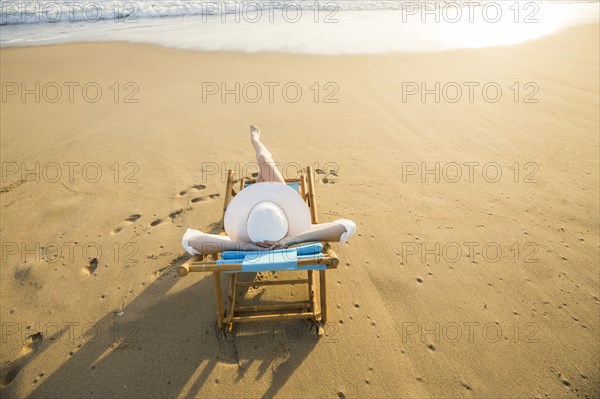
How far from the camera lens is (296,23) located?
10.8m

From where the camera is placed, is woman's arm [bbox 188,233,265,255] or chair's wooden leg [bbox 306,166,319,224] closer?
woman's arm [bbox 188,233,265,255]

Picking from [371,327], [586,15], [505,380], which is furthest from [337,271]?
[586,15]

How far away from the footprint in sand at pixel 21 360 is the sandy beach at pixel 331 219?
0.02m

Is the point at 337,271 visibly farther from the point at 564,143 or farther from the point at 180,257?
the point at 564,143

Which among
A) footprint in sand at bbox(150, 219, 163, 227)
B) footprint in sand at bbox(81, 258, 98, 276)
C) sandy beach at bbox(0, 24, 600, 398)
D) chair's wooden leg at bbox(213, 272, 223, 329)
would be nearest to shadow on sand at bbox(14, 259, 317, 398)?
sandy beach at bbox(0, 24, 600, 398)

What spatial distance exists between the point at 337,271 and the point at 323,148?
2237 millimetres

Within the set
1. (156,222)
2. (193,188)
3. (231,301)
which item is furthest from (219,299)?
(193,188)

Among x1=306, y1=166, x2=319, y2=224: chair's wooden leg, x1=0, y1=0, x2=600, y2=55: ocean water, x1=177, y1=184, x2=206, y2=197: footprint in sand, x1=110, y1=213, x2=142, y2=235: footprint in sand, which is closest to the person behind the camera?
x1=306, y1=166, x2=319, y2=224: chair's wooden leg

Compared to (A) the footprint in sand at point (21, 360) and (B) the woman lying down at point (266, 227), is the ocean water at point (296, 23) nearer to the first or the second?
(B) the woman lying down at point (266, 227)

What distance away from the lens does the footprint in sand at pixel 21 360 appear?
263 cm

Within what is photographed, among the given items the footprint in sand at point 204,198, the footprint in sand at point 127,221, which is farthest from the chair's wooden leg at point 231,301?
the footprint in sand at point 127,221

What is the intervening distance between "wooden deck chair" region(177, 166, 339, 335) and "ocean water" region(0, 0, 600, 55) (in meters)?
6.51

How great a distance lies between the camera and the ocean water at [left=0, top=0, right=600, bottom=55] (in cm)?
898

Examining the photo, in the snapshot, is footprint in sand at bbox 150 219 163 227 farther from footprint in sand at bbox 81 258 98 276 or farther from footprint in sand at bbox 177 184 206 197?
footprint in sand at bbox 81 258 98 276
